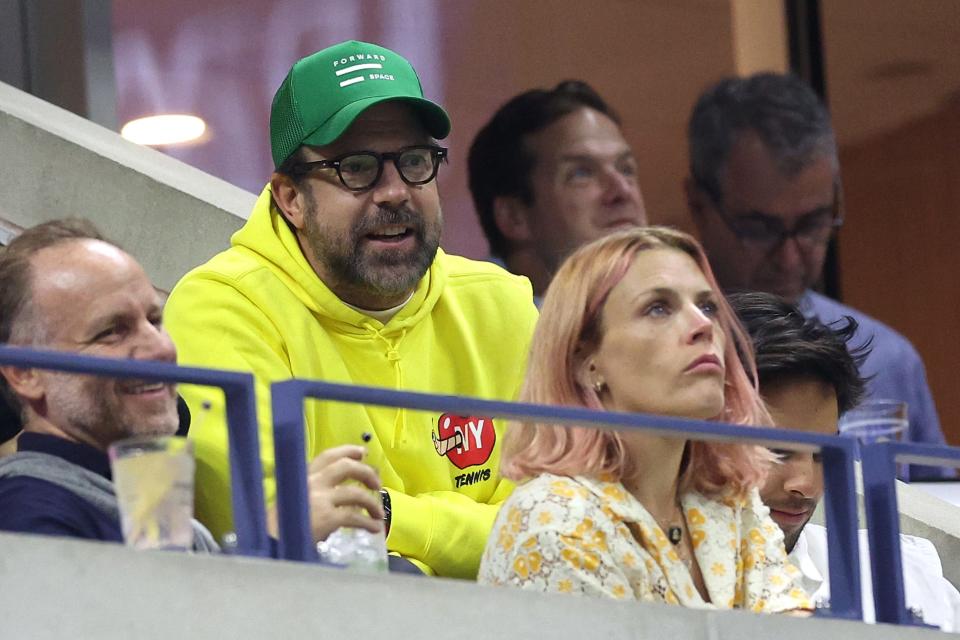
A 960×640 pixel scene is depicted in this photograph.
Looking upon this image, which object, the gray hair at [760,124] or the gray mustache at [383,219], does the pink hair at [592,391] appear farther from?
the gray hair at [760,124]

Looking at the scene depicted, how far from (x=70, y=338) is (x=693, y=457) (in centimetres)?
109

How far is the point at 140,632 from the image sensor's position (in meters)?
2.86

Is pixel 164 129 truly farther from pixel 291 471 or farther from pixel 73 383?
pixel 291 471

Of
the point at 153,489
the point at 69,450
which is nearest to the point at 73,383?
the point at 69,450

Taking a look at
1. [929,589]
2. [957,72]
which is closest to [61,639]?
[929,589]

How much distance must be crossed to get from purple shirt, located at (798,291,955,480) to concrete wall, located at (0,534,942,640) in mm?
3345

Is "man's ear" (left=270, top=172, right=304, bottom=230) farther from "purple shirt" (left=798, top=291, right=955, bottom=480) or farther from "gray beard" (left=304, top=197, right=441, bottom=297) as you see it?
"purple shirt" (left=798, top=291, right=955, bottom=480)

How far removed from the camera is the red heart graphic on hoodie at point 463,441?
4215 millimetres

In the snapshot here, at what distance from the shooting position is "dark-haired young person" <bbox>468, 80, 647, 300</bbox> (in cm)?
648

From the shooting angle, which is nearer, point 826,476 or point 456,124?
point 826,476

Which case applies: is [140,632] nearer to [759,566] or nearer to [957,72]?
[759,566]

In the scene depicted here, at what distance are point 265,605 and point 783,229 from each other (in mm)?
4881

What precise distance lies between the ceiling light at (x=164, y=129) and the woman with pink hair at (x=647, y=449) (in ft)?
11.9

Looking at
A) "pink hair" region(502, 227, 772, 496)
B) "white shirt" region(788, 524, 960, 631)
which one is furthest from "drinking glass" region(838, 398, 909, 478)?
"pink hair" region(502, 227, 772, 496)
